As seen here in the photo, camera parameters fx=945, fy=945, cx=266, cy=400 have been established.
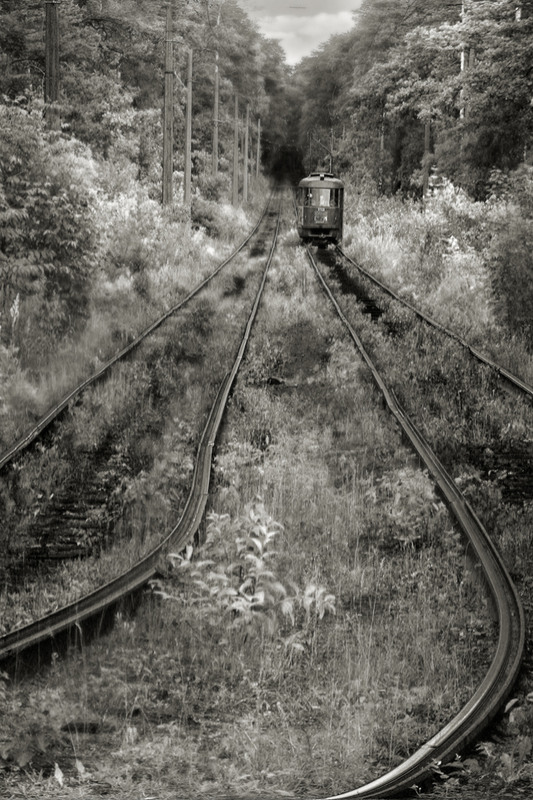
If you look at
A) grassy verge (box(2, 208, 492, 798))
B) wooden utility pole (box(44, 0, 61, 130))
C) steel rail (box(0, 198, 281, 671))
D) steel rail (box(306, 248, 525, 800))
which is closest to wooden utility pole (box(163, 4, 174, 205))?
wooden utility pole (box(44, 0, 61, 130))

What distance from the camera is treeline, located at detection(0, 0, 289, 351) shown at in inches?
565

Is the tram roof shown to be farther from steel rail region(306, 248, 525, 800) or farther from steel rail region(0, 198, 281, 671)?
steel rail region(306, 248, 525, 800)

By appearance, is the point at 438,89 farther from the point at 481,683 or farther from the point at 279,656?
the point at 481,683

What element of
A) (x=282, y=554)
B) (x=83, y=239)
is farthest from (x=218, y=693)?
(x=83, y=239)

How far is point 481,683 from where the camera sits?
454 cm

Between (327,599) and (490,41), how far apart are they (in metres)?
17.4

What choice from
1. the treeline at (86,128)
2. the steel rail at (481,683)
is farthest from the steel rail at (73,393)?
the steel rail at (481,683)

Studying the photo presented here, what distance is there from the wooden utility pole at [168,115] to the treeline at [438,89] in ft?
22.7

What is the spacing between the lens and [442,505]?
7.10 metres

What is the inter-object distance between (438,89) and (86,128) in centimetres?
1387

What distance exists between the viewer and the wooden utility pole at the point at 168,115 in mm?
28938

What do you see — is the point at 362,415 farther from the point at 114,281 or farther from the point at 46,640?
the point at 114,281

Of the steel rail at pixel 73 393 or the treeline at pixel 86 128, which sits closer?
the steel rail at pixel 73 393

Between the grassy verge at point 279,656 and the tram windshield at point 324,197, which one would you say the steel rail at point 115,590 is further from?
the tram windshield at point 324,197
